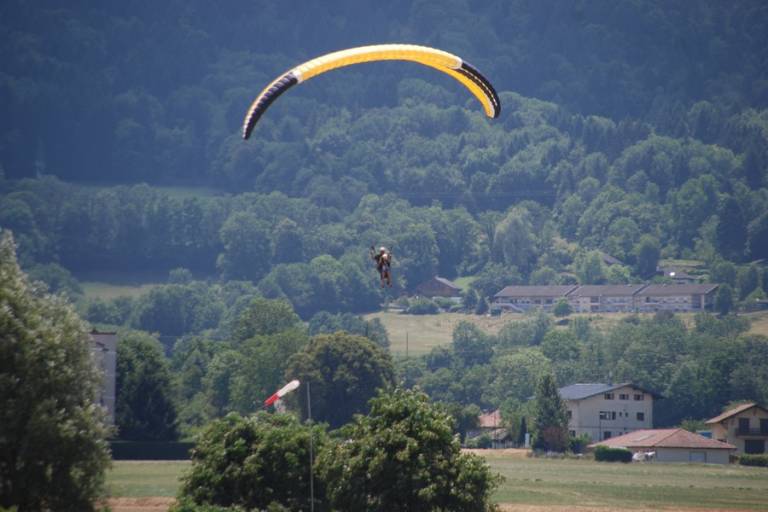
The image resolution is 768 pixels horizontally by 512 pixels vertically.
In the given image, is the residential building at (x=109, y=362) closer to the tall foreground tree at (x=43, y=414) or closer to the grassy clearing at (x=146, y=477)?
the grassy clearing at (x=146, y=477)

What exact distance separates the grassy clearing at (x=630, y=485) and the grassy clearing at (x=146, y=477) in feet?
49.0

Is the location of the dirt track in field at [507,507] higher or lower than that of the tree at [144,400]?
lower

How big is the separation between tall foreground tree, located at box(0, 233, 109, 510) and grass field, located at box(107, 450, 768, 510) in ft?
45.6

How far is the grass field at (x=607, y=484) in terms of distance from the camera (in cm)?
6475

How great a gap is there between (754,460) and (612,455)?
9005mm

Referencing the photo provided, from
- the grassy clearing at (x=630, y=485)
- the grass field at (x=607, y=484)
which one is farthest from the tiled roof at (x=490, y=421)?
the grass field at (x=607, y=484)

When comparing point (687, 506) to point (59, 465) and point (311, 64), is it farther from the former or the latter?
point (59, 465)

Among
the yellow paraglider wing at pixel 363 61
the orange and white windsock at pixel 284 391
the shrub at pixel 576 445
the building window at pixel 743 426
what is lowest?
the shrub at pixel 576 445

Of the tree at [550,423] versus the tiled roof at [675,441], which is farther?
the tree at [550,423]

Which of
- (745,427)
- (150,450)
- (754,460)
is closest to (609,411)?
(745,427)

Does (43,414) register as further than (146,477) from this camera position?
No

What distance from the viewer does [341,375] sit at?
113 meters

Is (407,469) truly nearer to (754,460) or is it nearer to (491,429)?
(754,460)

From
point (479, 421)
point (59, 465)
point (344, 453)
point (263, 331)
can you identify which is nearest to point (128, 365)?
point (479, 421)
